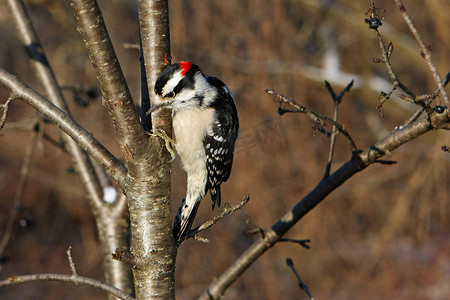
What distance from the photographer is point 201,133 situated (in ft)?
9.09

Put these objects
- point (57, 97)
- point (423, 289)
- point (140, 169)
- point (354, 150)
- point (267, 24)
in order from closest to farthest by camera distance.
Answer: point (140, 169)
point (354, 150)
point (57, 97)
point (267, 24)
point (423, 289)

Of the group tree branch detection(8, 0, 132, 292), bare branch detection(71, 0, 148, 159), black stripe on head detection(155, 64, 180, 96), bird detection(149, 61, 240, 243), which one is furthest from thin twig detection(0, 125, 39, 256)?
bare branch detection(71, 0, 148, 159)

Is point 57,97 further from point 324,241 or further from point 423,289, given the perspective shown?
point 423,289

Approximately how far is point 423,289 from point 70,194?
5.97m

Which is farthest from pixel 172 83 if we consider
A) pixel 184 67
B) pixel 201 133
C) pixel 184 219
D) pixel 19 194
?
pixel 19 194

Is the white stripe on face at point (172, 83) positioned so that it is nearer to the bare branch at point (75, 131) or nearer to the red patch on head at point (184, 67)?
the red patch on head at point (184, 67)

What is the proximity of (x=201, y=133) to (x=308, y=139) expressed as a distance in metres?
3.38

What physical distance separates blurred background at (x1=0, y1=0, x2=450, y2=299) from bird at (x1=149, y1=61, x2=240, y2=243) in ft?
6.91

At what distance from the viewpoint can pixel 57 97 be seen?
9.09ft

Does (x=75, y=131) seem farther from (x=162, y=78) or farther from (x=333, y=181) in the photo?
(x=333, y=181)

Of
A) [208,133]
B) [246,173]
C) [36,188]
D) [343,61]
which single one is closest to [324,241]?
[246,173]

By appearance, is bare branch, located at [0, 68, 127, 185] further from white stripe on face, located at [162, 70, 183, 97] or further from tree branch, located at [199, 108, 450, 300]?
tree branch, located at [199, 108, 450, 300]

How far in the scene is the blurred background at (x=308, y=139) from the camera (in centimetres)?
564

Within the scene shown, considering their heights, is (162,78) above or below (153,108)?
above
